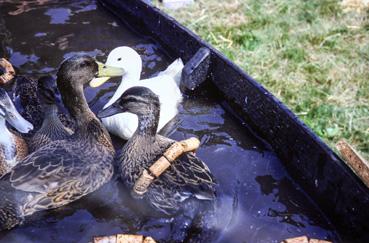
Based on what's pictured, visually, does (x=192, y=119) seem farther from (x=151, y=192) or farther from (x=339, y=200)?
(x=339, y=200)

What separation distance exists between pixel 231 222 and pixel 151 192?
1.93ft

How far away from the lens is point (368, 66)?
5223 millimetres

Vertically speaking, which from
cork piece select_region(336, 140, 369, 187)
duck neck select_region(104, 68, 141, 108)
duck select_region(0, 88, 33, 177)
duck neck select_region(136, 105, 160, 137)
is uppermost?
cork piece select_region(336, 140, 369, 187)

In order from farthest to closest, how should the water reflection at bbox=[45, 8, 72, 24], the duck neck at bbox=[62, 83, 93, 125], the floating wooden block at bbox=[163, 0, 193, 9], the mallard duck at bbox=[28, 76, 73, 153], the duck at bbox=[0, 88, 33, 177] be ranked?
the floating wooden block at bbox=[163, 0, 193, 9], the water reflection at bbox=[45, 8, 72, 24], the mallard duck at bbox=[28, 76, 73, 153], the duck neck at bbox=[62, 83, 93, 125], the duck at bbox=[0, 88, 33, 177]

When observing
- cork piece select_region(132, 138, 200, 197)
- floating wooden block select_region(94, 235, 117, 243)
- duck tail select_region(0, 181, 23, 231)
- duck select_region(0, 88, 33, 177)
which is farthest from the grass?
duck tail select_region(0, 181, 23, 231)

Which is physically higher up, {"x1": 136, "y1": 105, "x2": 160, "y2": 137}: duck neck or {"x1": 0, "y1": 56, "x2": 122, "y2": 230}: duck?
{"x1": 136, "y1": 105, "x2": 160, "y2": 137}: duck neck

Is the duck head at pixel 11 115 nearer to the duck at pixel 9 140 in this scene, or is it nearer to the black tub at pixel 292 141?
the duck at pixel 9 140

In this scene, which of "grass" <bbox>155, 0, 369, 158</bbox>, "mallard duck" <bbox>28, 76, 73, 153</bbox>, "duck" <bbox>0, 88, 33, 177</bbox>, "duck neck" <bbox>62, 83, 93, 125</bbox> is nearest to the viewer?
"duck" <bbox>0, 88, 33, 177</bbox>

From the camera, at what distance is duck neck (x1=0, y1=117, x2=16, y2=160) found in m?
3.49

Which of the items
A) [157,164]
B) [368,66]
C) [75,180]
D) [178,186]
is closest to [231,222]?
[178,186]

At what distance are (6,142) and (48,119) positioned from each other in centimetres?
45

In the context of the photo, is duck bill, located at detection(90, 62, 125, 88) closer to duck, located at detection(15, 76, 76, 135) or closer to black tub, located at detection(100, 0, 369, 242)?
duck, located at detection(15, 76, 76, 135)

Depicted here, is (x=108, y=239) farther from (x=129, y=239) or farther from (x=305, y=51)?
(x=305, y=51)

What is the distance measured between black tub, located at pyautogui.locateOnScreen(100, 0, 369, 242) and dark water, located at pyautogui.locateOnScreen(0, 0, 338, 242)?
9cm
